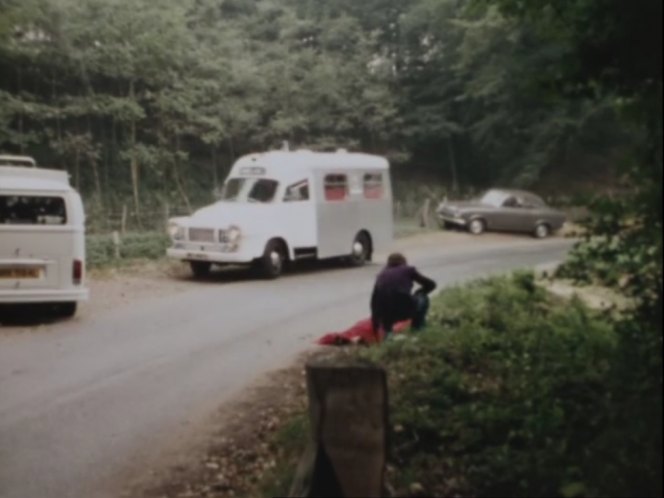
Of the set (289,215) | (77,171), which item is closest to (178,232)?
(289,215)

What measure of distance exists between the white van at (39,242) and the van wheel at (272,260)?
19.7 ft

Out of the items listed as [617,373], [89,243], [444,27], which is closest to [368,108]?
[444,27]

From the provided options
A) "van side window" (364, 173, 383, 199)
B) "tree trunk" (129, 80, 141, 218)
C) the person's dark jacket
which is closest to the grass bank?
the person's dark jacket

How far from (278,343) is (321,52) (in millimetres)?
26321

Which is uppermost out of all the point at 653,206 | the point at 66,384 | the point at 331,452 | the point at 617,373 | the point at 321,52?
the point at 321,52

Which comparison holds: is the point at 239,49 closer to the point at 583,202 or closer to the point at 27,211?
the point at 27,211

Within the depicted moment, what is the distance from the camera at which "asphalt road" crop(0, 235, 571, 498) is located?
7.73 m

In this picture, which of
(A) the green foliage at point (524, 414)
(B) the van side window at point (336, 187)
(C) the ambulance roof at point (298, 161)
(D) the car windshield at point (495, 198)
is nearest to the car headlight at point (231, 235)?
(C) the ambulance roof at point (298, 161)

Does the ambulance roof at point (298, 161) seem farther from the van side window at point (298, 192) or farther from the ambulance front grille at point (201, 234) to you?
the ambulance front grille at point (201, 234)

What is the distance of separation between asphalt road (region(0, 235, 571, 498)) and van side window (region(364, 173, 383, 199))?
3.84 m

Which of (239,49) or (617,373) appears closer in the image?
(617,373)

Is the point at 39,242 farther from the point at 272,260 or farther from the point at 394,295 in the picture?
the point at 272,260

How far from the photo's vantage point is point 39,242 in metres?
13.9

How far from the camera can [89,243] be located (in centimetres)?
2136
